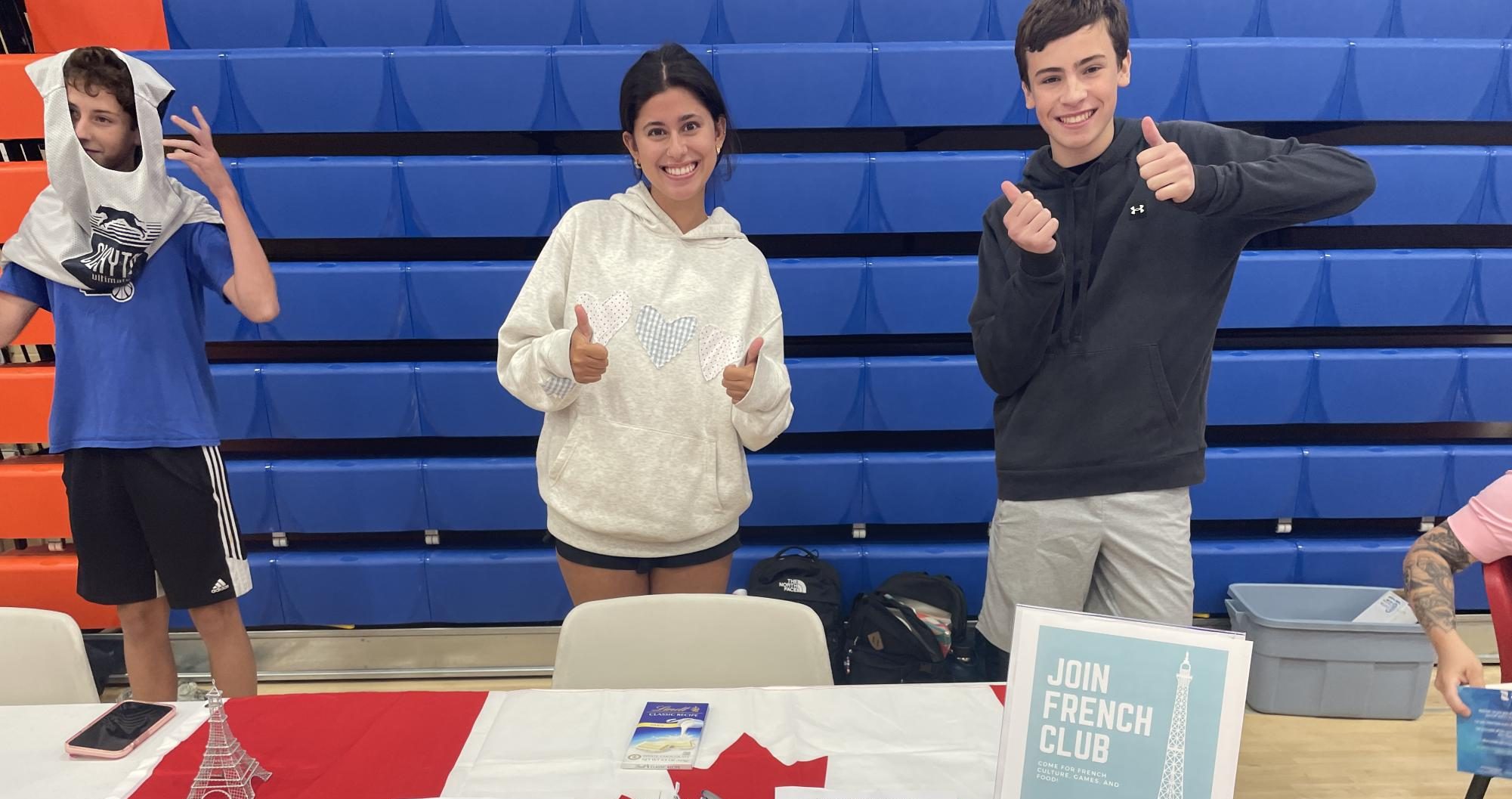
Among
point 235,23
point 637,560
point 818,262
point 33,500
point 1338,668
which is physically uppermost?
point 235,23

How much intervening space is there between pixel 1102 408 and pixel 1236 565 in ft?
5.51

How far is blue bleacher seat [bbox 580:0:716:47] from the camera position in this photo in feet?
8.61

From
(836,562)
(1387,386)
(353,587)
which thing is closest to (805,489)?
(836,562)

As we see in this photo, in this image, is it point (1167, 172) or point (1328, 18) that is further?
point (1328, 18)

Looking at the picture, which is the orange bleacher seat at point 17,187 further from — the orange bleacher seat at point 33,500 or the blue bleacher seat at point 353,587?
the blue bleacher seat at point 353,587

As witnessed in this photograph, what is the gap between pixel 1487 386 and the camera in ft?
8.91

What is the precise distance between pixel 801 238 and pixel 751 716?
1855 millimetres

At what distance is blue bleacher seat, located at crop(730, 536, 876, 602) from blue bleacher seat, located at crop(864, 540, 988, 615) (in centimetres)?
3

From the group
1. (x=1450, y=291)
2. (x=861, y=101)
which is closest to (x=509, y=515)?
(x=861, y=101)

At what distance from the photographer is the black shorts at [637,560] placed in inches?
65.1

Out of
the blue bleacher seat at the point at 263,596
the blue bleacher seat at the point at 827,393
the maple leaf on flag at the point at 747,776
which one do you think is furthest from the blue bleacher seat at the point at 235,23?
the maple leaf on flag at the point at 747,776

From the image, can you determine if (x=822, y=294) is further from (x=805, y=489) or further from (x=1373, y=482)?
(x=1373, y=482)

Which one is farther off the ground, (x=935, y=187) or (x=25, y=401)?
(x=935, y=187)

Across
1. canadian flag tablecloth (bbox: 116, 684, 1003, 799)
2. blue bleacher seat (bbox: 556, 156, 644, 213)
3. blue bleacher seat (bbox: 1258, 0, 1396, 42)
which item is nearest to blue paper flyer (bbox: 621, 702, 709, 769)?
canadian flag tablecloth (bbox: 116, 684, 1003, 799)
